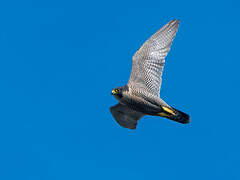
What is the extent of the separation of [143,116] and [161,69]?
7.81ft

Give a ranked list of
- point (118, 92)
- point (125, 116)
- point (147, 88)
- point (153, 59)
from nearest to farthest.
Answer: point (118, 92), point (147, 88), point (153, 59), point (125, 116)

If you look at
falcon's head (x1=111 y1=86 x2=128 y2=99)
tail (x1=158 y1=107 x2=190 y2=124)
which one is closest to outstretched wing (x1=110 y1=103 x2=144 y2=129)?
falcon's head (x1=111 y1=86 x2=128 y2=99)

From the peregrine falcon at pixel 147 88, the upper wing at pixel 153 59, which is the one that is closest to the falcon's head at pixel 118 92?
the peregrine falcon at pixel 147 88

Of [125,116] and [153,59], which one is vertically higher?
[153,59]

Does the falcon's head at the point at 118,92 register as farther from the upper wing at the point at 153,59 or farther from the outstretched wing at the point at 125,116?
the outstretched wing at the point at 125,116

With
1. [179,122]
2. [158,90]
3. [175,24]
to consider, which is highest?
[175,24]

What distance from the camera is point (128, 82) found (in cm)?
1694

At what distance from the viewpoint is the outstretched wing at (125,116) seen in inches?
706

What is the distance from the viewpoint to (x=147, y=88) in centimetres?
1686

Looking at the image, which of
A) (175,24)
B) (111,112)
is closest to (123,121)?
(111,112)

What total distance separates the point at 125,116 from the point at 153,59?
2.88 meters

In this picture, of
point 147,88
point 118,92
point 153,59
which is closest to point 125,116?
point 147,88

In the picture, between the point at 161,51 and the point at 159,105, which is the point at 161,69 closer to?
the point at 161,51

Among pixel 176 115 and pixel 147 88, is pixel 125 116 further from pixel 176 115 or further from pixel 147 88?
pixel 176 115
